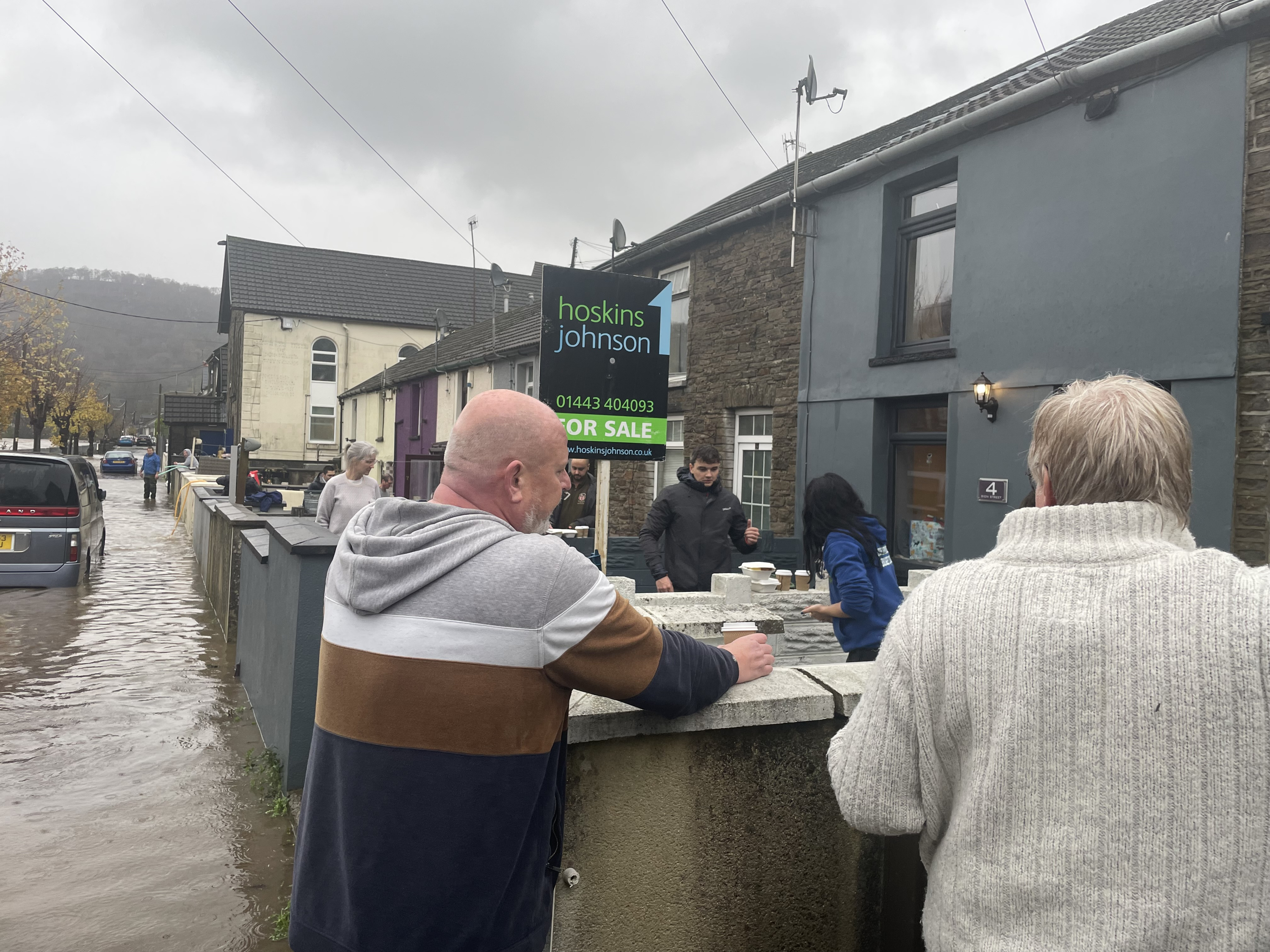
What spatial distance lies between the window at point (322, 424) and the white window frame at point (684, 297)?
2795 centimetres

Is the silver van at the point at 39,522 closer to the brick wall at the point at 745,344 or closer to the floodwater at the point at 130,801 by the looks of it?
the floodwater at the point at 130,801

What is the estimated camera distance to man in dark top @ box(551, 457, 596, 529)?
8.25m

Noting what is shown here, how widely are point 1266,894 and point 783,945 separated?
1169 millimetres

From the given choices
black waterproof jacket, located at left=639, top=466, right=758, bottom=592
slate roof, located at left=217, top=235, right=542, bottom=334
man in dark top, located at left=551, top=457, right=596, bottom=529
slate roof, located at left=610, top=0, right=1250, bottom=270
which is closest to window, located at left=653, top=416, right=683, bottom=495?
slate roof, located at left=610, top=0, right=1250, bottom=270

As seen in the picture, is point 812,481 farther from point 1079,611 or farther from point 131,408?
point 131,408

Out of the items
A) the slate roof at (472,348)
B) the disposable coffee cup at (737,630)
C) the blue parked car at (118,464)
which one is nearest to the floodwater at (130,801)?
the disposable coffee cup at (737,630)

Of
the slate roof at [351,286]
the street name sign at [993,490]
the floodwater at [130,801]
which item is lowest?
the floodwater at [130,801]

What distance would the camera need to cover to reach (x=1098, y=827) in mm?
1302

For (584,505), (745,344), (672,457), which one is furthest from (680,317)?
(584,505)

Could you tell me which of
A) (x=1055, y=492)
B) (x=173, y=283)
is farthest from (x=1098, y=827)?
(x=173, y=283)

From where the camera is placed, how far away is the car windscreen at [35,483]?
10.8 meters

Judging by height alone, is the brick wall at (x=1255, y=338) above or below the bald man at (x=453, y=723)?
above

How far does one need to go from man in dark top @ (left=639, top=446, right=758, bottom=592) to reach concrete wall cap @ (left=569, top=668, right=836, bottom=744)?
4.26 metres

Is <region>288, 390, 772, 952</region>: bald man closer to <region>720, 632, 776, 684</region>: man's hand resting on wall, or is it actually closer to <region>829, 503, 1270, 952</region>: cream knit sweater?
<region>720, 632, 776, 684</region>: man's hand resting on wall
